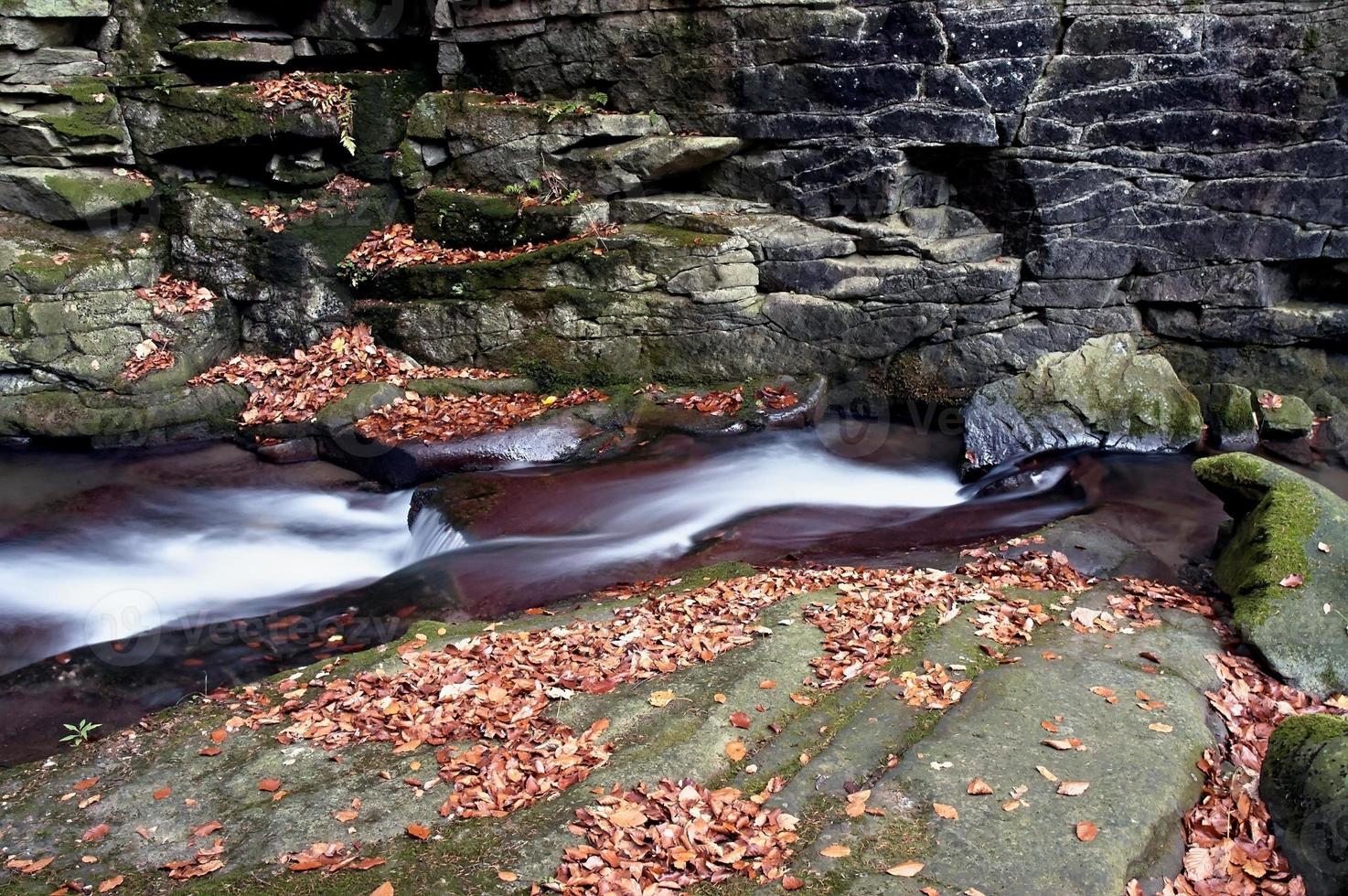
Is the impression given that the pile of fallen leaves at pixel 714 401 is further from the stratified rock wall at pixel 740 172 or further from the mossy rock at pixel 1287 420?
the mossy rock at pixel 1287 420

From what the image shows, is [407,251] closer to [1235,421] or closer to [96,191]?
[96,191]

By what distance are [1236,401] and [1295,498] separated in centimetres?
401

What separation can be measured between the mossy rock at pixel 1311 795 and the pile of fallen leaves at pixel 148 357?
1163cm

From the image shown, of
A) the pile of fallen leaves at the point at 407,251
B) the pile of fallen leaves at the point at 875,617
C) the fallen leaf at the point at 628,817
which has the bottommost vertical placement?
the pile of fallen leaves at the point at 875,617

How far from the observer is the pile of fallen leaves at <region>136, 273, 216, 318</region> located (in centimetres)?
1188

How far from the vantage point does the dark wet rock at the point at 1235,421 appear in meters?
11.0

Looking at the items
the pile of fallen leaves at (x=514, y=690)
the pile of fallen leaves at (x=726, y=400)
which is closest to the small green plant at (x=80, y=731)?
the pile of fallen leaves at (x=514, y=690)

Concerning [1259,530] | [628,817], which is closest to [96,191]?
[628,817]

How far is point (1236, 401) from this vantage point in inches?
434

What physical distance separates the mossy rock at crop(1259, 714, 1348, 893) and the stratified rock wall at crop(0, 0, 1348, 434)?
24.0 feet

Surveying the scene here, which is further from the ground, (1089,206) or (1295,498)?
(1089,206)

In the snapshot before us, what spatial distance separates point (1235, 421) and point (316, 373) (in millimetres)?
10847

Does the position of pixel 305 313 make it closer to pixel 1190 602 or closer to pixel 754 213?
pixel 754 213

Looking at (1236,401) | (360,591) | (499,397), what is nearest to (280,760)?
(360,591)
